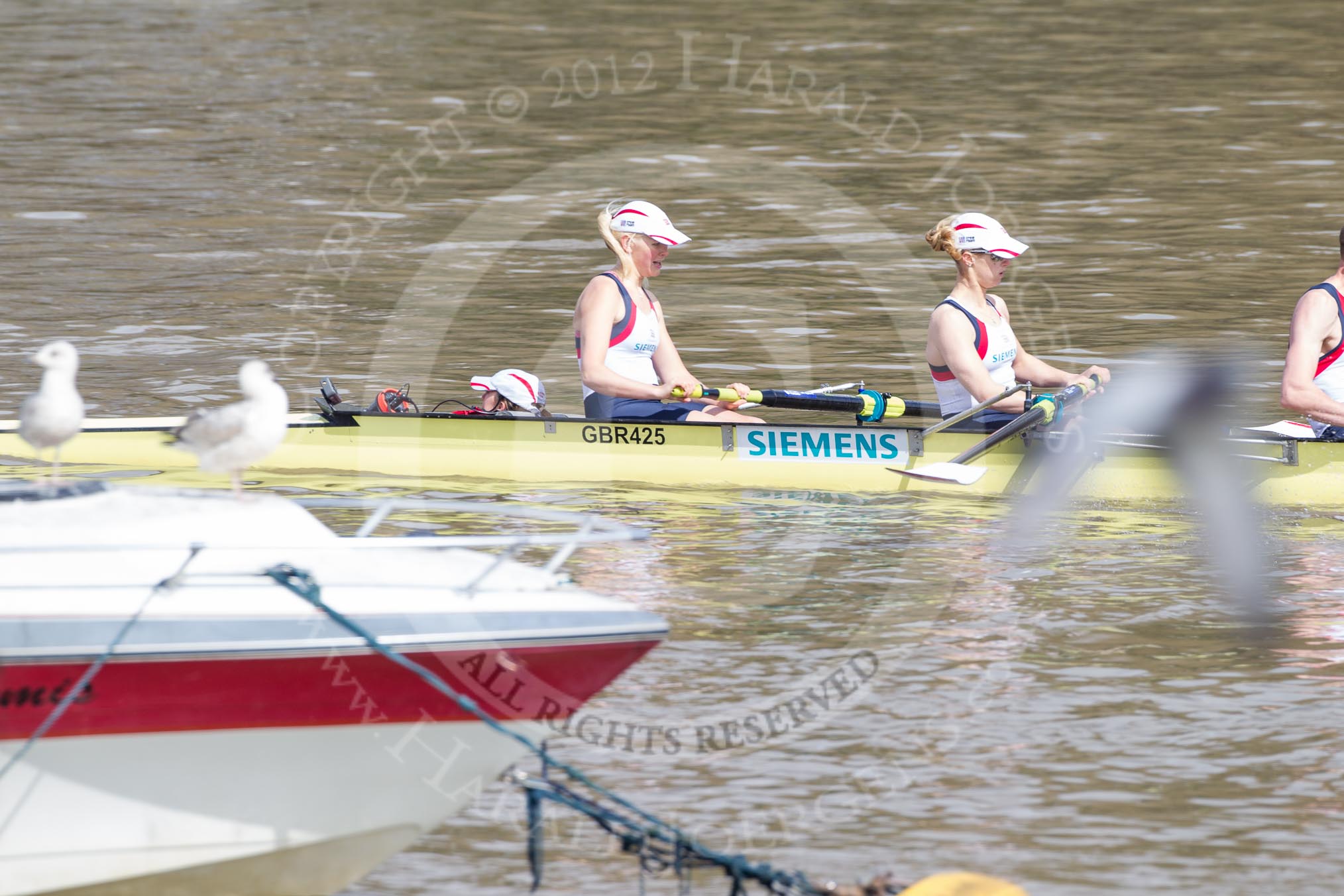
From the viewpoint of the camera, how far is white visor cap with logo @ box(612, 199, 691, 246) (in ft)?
33.2

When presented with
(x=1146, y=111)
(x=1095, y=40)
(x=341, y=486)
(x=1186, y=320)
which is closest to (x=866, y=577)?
(x=341, y=486)

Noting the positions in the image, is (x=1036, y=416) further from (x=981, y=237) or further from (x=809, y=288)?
(x=809, y=288)

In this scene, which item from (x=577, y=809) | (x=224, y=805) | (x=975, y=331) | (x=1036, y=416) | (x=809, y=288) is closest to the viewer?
(x=577, y=809)

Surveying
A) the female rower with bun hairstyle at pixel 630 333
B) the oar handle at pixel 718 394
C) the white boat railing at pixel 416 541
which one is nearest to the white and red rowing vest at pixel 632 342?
the female rower with bun hairstyle at pixel 630 333

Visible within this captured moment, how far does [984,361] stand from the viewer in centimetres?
1038

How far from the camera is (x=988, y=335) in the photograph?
33.8 ft

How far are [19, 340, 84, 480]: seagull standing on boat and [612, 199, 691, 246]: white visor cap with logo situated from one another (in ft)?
15.4

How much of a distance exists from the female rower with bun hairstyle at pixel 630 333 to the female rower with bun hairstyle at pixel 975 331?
1.10m

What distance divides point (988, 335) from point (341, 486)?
3629 mm

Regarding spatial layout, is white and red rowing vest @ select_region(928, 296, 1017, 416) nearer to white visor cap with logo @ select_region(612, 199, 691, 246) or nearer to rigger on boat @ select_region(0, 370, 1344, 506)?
rigger on boat @ select_region(0, 370, 1344, 506)

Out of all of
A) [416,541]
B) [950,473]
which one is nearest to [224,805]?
[416,541]

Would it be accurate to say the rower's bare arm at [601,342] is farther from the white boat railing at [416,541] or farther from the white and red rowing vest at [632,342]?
the white boat railing at [416,541]

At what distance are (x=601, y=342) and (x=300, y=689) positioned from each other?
4.98 m

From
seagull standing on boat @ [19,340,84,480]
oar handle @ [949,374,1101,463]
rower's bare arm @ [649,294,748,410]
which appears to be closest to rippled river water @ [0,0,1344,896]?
oar handle @ [949,374,1101,463]
